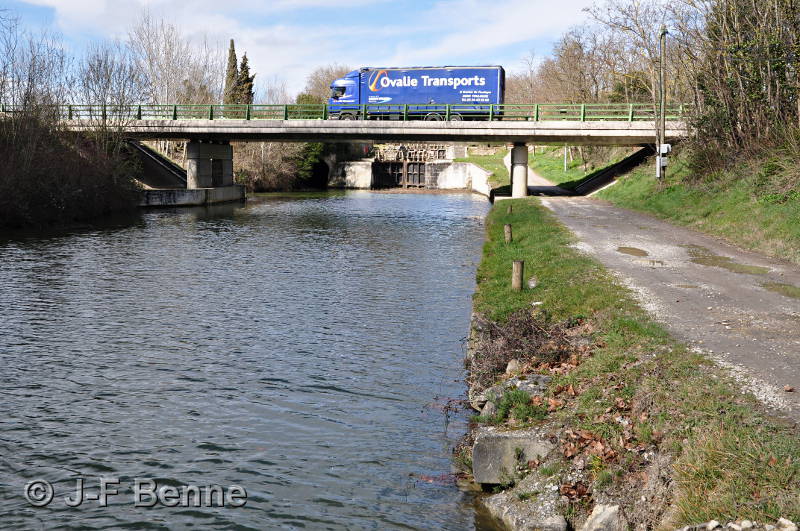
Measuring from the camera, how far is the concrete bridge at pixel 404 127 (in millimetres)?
45781

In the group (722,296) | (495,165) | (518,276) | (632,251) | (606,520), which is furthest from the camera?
(495,165)

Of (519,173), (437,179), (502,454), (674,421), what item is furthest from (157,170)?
(674,421)

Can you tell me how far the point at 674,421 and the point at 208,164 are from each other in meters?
52.4

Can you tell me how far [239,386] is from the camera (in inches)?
462

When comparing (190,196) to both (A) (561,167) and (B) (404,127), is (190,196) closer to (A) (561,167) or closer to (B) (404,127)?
(B) (404,127)

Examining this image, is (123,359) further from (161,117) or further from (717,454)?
(161,117)

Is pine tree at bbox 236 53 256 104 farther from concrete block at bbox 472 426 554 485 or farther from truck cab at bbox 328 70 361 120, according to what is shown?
concrete block at bbox 472 426 554 485

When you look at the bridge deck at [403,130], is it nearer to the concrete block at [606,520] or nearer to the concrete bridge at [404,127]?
the concrete bridge at [404,127]

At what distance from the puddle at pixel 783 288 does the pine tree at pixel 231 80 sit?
65.9 m

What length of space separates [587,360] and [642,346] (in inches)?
30.0

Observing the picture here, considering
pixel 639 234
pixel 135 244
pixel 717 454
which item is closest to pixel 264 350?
pixel 717 454

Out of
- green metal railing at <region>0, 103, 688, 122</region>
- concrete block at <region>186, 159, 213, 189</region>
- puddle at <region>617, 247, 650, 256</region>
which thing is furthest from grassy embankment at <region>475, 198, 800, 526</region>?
concrete block at <region>186, 159, 213, 189</region>

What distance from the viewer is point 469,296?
18984 millimetres

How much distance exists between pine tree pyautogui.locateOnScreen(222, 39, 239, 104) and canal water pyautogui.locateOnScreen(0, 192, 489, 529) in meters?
52.2
